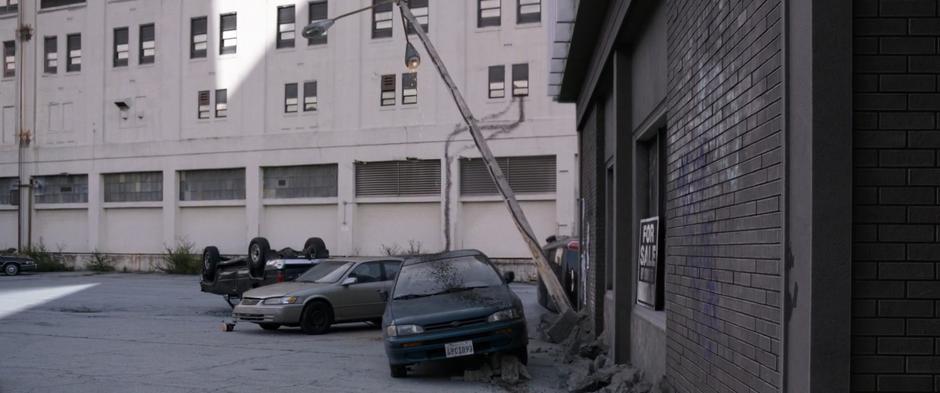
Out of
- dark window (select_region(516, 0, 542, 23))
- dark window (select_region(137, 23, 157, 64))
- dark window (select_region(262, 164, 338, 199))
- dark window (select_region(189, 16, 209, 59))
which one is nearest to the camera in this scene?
dark window (select_region(516, 0, 542, 23))

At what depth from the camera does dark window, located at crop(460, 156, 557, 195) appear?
33594 millimetres

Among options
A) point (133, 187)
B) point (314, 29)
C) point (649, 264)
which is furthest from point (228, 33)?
point (649, 264)

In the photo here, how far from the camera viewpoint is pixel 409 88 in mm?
35969

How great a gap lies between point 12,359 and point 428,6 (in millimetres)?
25392

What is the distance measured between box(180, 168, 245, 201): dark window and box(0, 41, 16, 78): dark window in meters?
11.9

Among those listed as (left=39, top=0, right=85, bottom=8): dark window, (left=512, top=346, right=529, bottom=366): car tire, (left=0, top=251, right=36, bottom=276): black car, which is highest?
(left=39, top=0, right=85, bottom=8): dark window

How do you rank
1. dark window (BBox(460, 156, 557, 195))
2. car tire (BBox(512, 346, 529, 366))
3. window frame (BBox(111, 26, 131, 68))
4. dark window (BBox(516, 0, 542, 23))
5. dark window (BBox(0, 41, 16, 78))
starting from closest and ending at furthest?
1. car tire (BBox(512, 346, 529, 366))
2. dark window (BBox(460, 156, 557, 195))
3. dark window (BBox(516, 0, 542, 23))
4. window frame (BBox(111, 26, 131, 68))
5. dark window (BBox(0, 41, 16, 78))

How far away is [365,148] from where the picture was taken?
36.7 meters

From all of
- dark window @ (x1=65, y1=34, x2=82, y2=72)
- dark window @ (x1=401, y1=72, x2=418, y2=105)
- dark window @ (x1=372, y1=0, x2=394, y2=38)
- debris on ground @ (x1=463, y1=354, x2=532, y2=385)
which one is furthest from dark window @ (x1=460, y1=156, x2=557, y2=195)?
debris on ground @ (x1=463, y1=354, x2=532, y2=385)

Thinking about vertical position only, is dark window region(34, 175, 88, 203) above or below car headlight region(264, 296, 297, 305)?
above

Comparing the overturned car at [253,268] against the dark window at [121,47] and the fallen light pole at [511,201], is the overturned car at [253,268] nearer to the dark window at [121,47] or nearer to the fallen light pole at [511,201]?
the fallen light pole at [511,201]

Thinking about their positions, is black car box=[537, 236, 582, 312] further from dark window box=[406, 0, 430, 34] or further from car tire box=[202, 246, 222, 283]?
dark window box=[406, 0, 430, 34]

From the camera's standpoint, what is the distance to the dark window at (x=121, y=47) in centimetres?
4272
